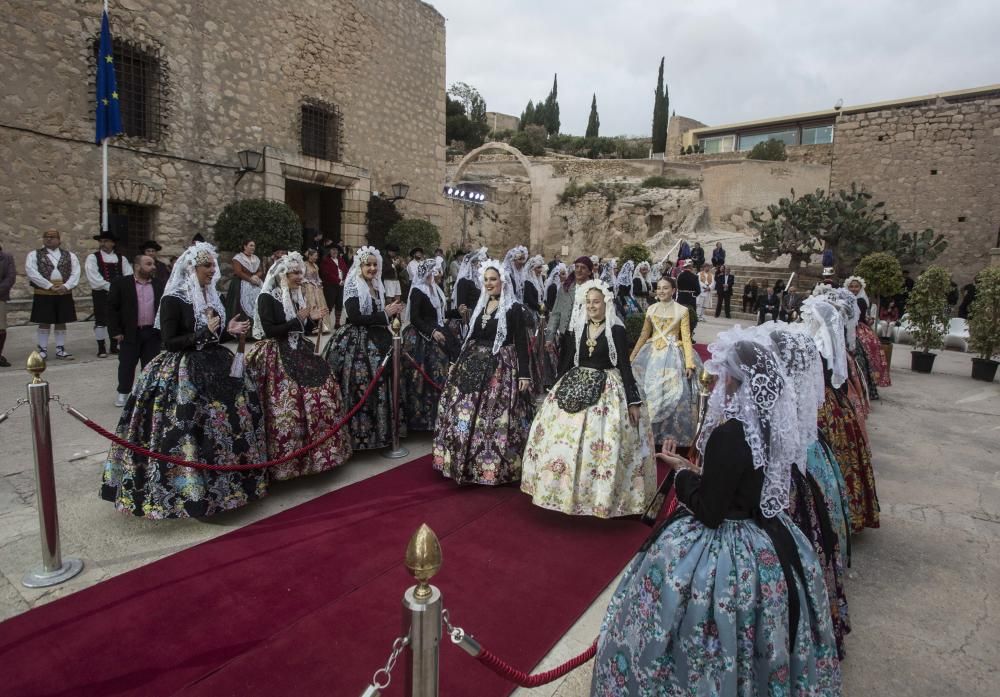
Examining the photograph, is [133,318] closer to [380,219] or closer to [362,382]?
[362,382]

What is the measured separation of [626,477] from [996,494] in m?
3.52

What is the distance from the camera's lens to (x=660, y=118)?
4491cm

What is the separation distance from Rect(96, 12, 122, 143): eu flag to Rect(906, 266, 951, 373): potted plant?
13.7m

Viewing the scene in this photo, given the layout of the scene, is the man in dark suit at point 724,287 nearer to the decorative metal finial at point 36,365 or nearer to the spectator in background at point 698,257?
the spectator in background at point 698,257

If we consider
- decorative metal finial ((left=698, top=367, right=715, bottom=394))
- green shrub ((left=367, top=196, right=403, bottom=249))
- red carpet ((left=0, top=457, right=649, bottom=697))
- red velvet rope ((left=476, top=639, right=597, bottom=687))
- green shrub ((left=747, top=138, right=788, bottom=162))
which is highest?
green shrub ((left=747, top=138, right=788, bottom=162))

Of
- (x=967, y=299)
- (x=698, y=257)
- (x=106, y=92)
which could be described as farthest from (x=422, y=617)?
(x=698, y=257)

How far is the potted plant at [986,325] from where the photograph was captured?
9.68 metres

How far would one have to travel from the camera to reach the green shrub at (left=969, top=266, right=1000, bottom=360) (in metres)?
9.66

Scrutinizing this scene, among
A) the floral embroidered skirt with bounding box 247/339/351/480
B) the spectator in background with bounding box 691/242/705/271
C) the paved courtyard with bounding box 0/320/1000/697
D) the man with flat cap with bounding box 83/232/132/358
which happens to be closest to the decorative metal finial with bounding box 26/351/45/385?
the paved courtyard with bounding box 0/320/1000/697

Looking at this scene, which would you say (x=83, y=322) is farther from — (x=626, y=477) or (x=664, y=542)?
(x=664, y=542)

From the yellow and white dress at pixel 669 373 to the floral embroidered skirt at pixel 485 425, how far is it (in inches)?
67.6

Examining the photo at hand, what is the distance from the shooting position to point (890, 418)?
24.8 feet

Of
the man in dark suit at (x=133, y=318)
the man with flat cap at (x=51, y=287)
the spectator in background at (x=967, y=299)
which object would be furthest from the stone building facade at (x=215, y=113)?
the spectator in background at (x=967, y=299)

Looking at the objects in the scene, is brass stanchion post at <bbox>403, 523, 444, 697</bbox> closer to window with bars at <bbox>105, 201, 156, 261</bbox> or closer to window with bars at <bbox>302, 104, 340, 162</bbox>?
window with bars at <bbox>105, 201, 156, 261</bbox>
